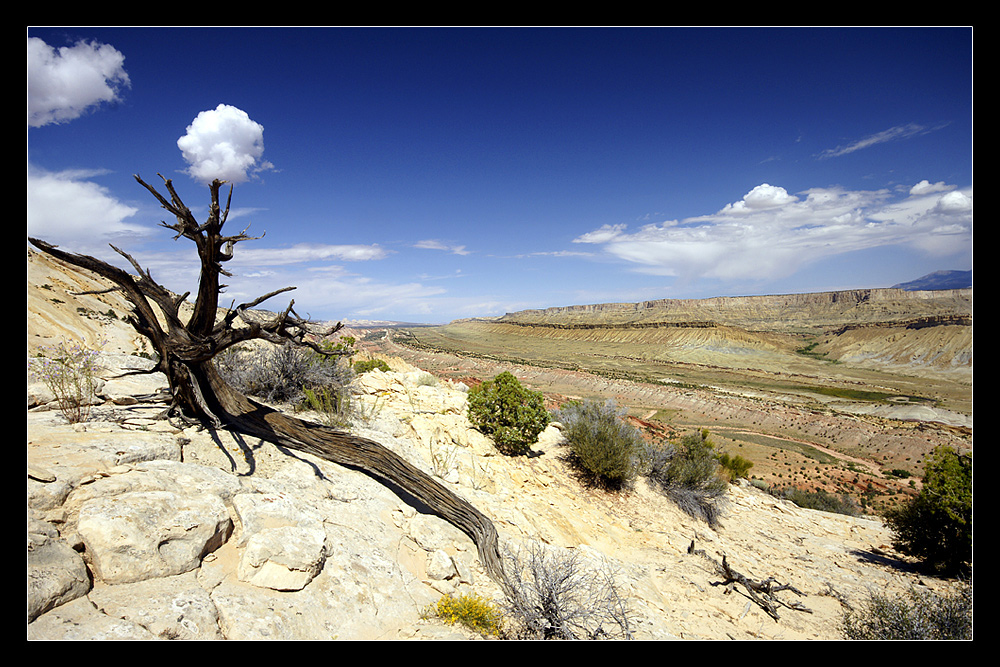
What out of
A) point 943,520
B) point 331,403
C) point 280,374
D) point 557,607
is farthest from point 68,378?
point 943,520

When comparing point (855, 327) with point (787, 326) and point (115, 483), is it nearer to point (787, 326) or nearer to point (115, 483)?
point (787, 326)

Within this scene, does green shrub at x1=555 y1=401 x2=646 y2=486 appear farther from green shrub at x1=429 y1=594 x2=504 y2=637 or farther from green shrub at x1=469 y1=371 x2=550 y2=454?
green shrub at x1=429 y1=594 x2=504 y2=637

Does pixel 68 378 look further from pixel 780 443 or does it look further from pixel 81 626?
pixel 780 443

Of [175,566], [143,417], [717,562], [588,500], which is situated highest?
[143,417]

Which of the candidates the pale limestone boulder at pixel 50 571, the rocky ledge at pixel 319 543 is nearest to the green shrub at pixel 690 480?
the rocky ledge at pixel 319 543

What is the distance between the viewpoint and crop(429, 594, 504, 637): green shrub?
3.51m

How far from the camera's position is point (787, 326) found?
12038 centimetres

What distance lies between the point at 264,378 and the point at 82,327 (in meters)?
12.5

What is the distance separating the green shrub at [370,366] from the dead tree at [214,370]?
4967 mm

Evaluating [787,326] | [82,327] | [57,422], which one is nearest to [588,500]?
[57,422]

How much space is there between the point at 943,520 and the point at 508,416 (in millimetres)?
8260

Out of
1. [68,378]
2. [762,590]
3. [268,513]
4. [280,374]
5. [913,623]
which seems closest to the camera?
[268,513]

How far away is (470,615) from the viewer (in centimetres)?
354
